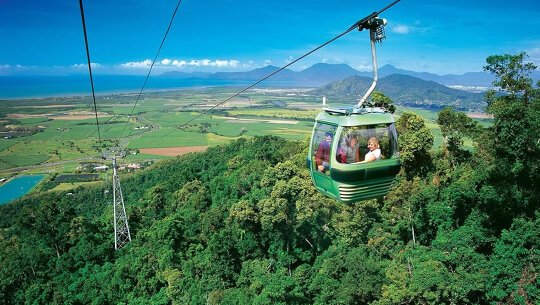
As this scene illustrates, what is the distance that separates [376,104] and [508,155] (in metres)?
11.8

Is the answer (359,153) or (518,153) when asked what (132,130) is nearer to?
(518,153)

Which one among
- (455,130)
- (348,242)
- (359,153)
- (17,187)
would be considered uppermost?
(359,153)

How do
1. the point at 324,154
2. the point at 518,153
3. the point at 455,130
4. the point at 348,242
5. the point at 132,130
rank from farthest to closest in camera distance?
1. the point at 132,130
2. the point at 455,130
3. the point at 348,242
4. the point at 518,153
5. the point at 324,154

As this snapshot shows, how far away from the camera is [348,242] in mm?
22391

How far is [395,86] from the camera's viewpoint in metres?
92.9

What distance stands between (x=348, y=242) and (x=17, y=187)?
6522cm

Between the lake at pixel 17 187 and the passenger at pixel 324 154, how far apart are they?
66269 millimetres

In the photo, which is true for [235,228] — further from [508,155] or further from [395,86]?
[395,86]

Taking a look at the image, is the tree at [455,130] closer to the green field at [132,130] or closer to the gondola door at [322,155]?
the gondola door at [322,155]

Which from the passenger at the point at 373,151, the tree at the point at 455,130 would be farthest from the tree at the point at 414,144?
the passenger at the point at 373,151

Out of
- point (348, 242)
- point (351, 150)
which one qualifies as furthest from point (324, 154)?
point (348, 242)

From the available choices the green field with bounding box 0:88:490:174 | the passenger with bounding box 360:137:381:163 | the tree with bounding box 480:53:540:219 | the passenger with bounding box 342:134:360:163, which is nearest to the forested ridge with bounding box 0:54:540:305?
the tree with bounding box 480:53:540:219

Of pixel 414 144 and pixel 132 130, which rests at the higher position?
pixel 414 144

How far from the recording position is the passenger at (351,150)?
7.25 m
